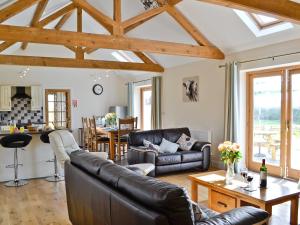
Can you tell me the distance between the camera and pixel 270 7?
3328 mm

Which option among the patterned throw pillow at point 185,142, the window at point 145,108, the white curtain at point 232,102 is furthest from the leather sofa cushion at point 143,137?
the window at point 145,108

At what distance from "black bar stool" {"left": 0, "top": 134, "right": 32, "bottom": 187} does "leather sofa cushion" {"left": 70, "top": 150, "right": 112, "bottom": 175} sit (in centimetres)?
224

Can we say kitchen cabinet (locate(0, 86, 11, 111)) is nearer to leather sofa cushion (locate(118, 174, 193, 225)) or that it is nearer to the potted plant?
the potted plant

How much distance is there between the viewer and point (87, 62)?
756 centimetres

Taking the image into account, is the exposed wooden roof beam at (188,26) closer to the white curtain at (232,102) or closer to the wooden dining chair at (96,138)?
the white curtain at (232,102)

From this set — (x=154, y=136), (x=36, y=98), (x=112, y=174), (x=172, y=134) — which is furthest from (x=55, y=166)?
(x=36, y=98)

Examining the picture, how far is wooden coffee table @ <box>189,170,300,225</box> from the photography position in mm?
3057

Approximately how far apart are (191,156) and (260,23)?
9.35ft

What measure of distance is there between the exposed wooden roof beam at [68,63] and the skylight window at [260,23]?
11.7 feet

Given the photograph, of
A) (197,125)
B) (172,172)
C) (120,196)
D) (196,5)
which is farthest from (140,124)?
(120,196)

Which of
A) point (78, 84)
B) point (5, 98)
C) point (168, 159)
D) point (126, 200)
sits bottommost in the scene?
point (168, 159)

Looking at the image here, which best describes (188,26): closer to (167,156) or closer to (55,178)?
(167,156)

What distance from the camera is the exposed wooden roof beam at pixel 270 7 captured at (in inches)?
122

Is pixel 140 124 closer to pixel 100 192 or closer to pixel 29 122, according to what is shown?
pixel 29 122
